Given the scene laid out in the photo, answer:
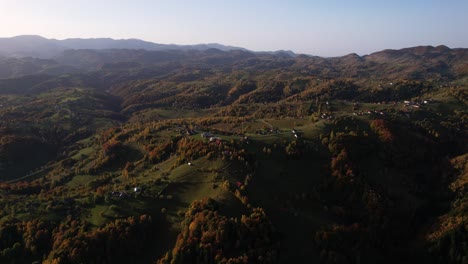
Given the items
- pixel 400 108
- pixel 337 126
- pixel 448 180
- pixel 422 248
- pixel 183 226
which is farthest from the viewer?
pixel 400 108

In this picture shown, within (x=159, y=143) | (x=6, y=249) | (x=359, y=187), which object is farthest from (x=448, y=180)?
(x=6, y=249)

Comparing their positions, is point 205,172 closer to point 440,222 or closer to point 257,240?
point 257,240

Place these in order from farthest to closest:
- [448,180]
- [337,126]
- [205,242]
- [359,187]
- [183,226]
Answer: [337,126] → [448,180] → [359,187] → [183,226] → [205,242]

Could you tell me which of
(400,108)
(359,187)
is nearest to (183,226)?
(359,187)

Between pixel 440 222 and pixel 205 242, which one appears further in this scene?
pixel 440 222

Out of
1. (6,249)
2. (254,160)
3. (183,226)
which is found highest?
(254,160)

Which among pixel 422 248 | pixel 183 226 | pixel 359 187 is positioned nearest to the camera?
pixel 183 226

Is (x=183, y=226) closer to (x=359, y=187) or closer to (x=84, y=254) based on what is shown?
(x=84, y=254)

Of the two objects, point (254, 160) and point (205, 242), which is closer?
point (205, 242)

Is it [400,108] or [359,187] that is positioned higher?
[400,108]
